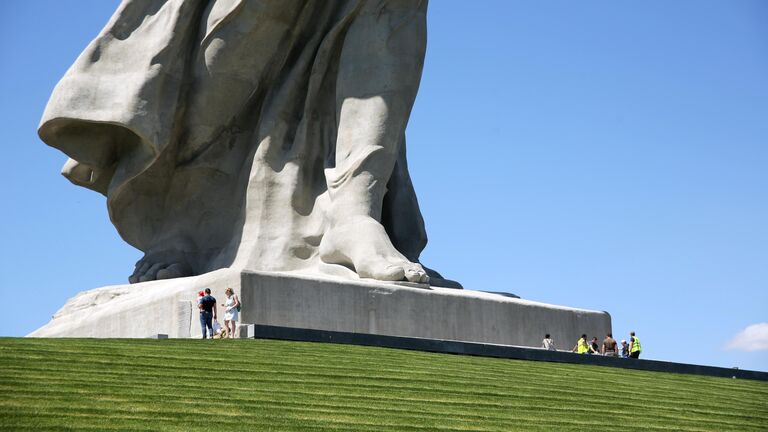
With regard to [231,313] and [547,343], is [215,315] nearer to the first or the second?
[231,313]

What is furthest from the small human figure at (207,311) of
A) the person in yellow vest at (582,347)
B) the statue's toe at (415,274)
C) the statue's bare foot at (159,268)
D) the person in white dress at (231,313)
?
the person in yellow vest at (582,347)

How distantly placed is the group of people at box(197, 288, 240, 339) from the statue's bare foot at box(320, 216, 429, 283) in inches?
58.0

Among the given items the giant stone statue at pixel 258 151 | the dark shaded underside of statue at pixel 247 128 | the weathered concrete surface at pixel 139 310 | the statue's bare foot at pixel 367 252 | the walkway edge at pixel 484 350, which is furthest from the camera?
the dark shaded underside of statue at pixel 247 128

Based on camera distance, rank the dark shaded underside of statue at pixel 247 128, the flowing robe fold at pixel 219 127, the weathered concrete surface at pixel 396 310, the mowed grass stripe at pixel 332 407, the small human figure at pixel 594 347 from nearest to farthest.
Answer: the mowed grass stripe at pixel 332 407 < the weathered concrete surface at pixel 396 310 < the dark shaded underside of statue at pixel 247 128 < the flowing robe fold at pixel 219 127 < the small human figure at pixel 594 347

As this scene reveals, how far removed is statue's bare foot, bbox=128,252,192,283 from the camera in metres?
13.0

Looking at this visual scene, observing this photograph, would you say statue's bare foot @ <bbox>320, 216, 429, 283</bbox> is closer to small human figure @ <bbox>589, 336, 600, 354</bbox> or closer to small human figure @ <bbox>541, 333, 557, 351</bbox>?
small human figure @ <bbox>541, 333, 557, 351</bbox>

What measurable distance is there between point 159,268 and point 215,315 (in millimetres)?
2245

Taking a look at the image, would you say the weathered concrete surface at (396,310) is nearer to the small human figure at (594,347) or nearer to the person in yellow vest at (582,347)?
the person in yellow vest at (582,347)

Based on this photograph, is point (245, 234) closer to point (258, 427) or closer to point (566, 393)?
point (566, 393)

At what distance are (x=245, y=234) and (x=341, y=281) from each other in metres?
1.88

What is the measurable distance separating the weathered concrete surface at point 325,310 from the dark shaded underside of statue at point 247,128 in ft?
2.29

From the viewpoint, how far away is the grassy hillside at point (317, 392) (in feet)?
23.1

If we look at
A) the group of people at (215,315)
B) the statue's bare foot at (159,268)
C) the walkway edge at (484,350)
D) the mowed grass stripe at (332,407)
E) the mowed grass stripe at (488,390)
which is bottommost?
the mowed grass stripe at (332,407)

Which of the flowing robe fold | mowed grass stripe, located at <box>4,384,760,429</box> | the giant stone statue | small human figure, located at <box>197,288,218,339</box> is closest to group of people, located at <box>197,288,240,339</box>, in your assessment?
small human figure, located at <box>197,288,218,339</box>
